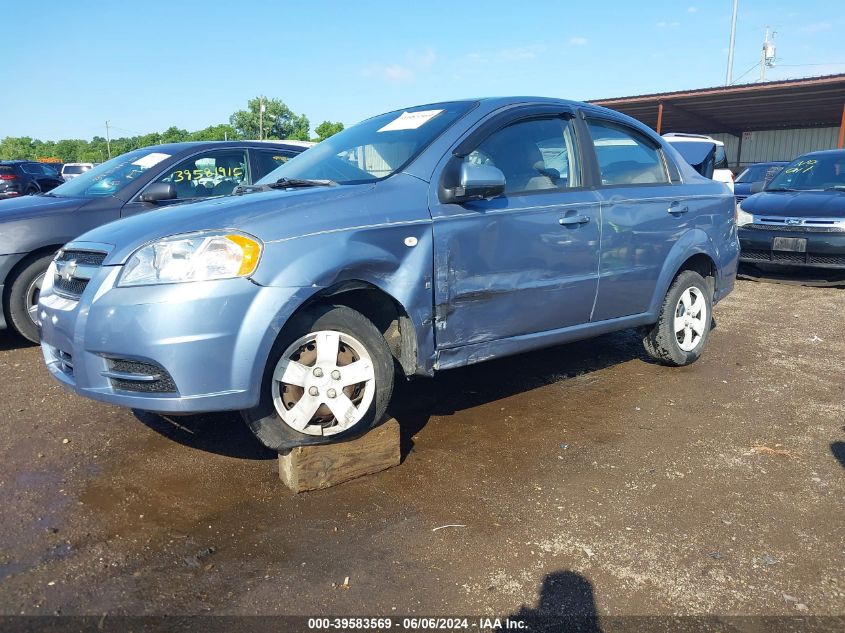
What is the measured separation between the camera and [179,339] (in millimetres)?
2686

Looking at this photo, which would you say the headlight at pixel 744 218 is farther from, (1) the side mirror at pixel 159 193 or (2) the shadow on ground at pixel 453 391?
(1) the side mirror at pixel 159 193

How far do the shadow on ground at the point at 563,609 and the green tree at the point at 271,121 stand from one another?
58630mm

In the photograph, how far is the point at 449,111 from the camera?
12.5 ft

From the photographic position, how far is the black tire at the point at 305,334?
9.57ft

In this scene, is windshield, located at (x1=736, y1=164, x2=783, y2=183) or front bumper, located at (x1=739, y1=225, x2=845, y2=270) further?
windshield, located at (x1=736, y1=164, x2=783, y2=183)

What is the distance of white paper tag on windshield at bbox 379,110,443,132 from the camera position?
12.5ft

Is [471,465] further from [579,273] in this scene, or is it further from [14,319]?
[14,319]

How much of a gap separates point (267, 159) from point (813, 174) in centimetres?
705

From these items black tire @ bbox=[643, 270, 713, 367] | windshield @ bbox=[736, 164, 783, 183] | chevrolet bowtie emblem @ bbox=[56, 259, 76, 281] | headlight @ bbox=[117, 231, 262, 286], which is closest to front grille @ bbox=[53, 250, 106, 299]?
chevrolet bowtie emblem @ bbox=[56, 259, 76, 281]

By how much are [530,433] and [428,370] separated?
31.1 inches

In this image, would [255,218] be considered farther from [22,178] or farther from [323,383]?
[22,178]

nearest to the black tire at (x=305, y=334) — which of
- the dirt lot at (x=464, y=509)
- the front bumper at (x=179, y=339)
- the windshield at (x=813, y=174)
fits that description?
the front bumper at (x=179, y=339)

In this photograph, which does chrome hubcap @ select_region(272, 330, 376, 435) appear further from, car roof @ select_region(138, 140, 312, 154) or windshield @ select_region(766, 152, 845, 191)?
windshield @ select_region(766, 152, 845, 191)

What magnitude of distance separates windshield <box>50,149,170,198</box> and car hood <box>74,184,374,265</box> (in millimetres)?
2658
